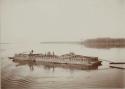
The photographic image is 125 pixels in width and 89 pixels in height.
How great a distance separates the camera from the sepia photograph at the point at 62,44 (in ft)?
6.62

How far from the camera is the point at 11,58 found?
2088 mm

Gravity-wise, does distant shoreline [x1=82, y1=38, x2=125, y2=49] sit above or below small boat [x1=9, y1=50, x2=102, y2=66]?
above

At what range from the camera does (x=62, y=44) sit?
6.72 feet

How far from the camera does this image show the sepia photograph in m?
2.02

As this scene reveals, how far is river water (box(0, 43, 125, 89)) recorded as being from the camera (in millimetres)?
2018

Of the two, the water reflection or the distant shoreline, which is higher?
the distant shoreline

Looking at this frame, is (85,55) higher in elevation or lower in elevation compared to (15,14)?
lower

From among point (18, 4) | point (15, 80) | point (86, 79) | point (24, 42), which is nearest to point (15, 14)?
point (18, 4)

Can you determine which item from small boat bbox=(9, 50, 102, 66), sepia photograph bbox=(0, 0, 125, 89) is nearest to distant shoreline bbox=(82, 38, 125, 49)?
sepia photograph bbox=(0, 0, 125, 89)

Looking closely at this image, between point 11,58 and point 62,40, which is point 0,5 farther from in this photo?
point 62,40

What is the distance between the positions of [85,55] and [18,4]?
0.73m

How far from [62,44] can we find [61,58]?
0.12 metres

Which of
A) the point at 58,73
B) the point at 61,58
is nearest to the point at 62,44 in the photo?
the point at 61,58

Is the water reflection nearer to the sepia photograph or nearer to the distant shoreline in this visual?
the sepia photograph
